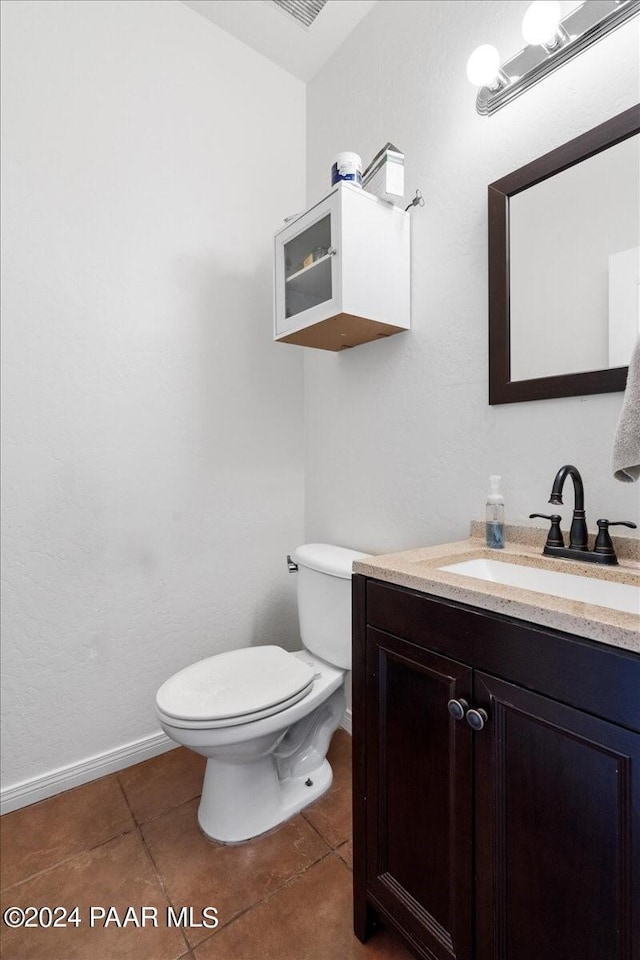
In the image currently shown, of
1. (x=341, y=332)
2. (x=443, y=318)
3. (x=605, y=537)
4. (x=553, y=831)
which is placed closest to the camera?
(x=553, y=831)

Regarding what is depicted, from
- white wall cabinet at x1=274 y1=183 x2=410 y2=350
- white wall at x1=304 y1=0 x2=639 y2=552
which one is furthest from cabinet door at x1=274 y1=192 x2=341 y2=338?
white wall at x1=304 y1=0 x2=639 y2=552

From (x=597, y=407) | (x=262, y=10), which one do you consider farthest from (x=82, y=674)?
(x=262, y=10)

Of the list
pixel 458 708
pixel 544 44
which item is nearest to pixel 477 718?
pixel 458 708

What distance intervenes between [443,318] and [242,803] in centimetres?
154

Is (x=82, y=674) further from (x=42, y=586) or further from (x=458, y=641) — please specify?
(x=458, y=641)

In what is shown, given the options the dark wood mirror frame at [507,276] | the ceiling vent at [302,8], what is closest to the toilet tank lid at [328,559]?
the dark wood mirror frame at [507,276]

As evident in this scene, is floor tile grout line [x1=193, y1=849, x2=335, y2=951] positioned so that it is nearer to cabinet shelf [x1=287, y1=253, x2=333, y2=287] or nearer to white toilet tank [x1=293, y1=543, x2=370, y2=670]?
white toilet tank [x1=293, y1=543, x2=370, y2=670]

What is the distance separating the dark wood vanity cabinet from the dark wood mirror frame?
24.6 inches

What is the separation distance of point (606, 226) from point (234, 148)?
4.80 feet

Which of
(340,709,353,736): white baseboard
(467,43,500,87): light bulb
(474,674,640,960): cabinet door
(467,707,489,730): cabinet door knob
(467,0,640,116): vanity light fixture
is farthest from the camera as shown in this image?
(340,709,353,736): white baseboard

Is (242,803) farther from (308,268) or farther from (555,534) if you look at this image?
(308,268)

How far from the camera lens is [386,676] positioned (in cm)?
92

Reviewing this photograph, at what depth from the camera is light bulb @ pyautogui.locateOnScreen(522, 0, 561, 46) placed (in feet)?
3.26

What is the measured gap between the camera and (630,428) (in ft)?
2.41
